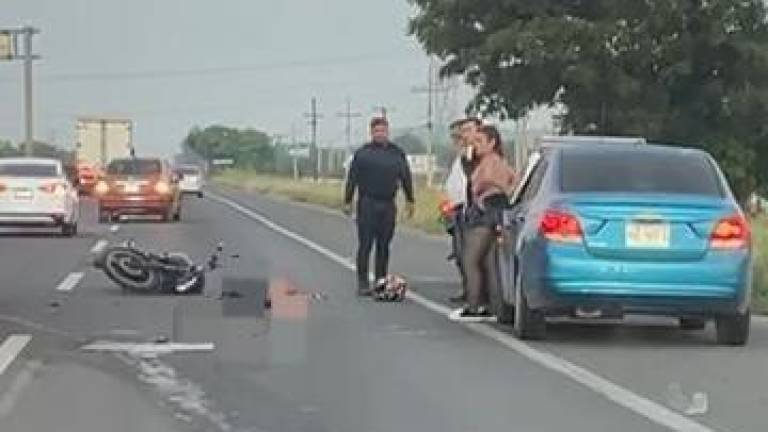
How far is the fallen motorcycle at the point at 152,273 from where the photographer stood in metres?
19.4

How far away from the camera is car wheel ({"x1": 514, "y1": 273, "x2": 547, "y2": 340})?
566 inches

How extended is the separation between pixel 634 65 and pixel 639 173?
88.8ft

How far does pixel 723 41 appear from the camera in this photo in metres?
40.1

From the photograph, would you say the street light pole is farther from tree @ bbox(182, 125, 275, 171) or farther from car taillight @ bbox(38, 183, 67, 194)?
tree @ bbox(182, 125, 275, 171)

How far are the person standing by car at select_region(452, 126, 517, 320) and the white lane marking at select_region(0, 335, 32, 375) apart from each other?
4207 millimetres

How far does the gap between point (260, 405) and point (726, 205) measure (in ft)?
16.0

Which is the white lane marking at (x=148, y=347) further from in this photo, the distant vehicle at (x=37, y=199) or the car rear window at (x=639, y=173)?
the distant vehicle at (x=37, y=199)

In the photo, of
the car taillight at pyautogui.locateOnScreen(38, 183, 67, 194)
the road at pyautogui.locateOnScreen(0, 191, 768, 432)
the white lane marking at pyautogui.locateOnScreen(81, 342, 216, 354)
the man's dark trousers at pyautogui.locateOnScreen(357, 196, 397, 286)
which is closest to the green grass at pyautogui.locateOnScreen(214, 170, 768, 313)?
the road at pyautogui.locateOnScreen(0, 191, 768, 432)

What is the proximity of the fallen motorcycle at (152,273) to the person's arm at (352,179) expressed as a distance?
6.13 ft

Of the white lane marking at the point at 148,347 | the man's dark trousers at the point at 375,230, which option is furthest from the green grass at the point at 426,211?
the white lane marking at the point at 148,347

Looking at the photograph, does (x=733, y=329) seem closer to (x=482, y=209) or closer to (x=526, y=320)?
(x=526, y=320)

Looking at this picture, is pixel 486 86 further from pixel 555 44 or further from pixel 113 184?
pixel 113 184

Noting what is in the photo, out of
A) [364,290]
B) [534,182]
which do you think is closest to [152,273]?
[364,290]

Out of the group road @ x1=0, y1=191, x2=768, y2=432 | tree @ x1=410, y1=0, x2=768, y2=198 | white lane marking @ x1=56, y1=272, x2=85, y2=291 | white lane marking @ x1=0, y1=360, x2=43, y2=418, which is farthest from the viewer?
tree @ x1=410, y1=0, x2=768, y2=198
